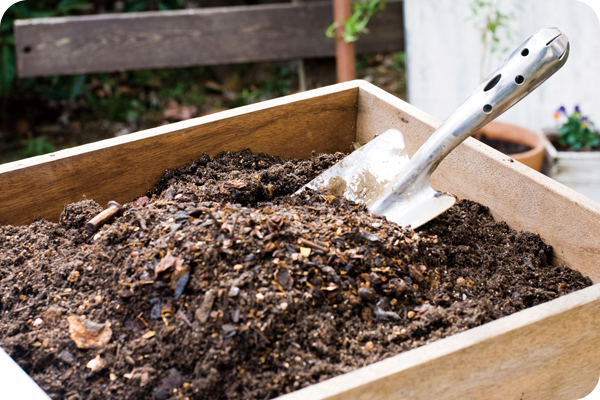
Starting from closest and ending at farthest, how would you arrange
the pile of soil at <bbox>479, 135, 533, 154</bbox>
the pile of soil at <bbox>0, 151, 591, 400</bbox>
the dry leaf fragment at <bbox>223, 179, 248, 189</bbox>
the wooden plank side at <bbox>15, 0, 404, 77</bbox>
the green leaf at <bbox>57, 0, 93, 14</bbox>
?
the pile of soil at <bbox>0, 151, 591, 400</bbox>
the dry leaf fragment at <bbox>223, 179, 248, 189</bbox>
the pile of soil at <bbox>479, 135, 533, 154</bbox>
the wooden plank side at <bbox>15, 0, 404, 77</bbox>
the green leaf at <bbox>57, 0, 93, 14</bbox>

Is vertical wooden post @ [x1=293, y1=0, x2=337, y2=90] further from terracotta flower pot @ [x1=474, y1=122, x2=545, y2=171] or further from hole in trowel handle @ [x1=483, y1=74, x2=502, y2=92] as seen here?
hole in trowel handle @ [x1=483, y1=74, x2=502, y2=92]

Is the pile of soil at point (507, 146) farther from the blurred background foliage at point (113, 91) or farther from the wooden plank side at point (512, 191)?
the blurred background foliage at point (113, 91)

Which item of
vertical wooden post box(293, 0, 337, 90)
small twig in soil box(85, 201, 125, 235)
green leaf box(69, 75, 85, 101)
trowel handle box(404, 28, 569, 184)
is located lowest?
green leaf box(69, 75, 85, 101)

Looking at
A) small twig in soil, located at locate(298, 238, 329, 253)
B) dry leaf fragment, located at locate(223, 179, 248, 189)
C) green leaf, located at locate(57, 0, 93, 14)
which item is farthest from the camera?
green leaf, located at locate(57, 0, 93, 14)

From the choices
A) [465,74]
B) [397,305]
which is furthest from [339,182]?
[465,74]

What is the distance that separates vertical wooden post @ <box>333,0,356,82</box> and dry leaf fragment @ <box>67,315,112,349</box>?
1.91 metres

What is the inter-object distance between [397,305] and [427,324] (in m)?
0.07

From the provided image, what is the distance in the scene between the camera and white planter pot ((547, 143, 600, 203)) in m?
2.51

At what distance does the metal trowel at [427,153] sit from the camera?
103 centimetres

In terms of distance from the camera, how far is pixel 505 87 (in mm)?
1054

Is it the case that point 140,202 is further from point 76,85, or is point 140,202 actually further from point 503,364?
point 76,85

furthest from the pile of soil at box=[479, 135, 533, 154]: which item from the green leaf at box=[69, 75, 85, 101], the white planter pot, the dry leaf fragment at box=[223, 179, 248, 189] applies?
the green leaf at box=[69, 75, 85, 101]

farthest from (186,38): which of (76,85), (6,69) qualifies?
(6,69)

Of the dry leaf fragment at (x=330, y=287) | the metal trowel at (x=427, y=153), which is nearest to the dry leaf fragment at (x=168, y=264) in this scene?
the dry leaf fragment at (x=330, y=287)
